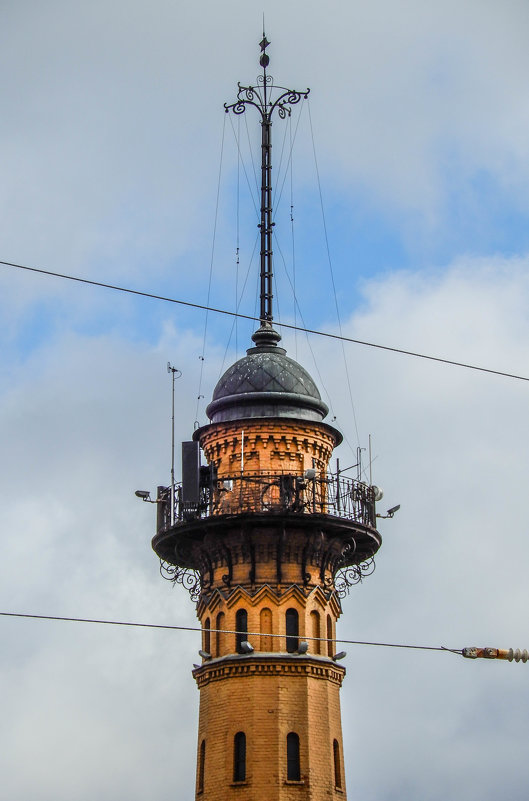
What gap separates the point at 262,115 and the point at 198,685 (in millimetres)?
17514

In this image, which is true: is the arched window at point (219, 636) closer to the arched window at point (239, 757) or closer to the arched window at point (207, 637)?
the arched window at point (207, 637)

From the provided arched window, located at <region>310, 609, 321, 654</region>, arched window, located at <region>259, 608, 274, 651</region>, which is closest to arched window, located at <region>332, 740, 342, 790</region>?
arched window, located at <region>310, 609, 321, 654</region>

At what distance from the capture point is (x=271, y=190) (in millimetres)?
48031

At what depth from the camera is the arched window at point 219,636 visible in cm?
4331

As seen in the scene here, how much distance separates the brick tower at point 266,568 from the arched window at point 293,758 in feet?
0.12

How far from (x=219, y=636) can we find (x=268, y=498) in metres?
4.05

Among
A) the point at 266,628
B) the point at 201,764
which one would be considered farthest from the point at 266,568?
the point at 201,764

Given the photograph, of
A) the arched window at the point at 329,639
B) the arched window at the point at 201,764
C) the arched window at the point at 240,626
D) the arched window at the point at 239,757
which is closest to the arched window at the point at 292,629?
the arched window at the point at 329,639

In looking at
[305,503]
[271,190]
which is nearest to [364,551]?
[305,503]

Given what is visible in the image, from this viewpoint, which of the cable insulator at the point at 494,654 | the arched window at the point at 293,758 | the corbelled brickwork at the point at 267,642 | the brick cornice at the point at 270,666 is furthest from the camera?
the brick cornice at the point at 270,666

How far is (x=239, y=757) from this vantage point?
137 ft

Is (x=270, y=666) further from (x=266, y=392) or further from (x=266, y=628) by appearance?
(x=266, y=392)

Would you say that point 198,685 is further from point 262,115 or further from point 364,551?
point 262,115

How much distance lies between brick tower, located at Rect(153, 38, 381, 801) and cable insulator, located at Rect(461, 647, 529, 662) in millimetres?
9621
